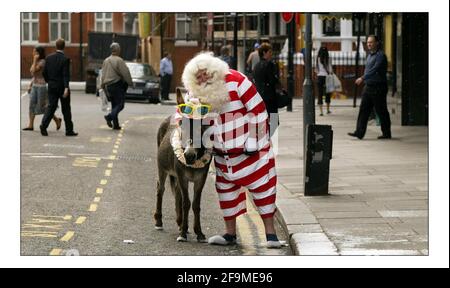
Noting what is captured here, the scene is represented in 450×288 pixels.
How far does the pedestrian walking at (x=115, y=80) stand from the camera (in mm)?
23000

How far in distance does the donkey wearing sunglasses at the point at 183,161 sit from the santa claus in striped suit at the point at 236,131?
0.15 m

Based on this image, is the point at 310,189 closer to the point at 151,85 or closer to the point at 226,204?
the point at 226,204

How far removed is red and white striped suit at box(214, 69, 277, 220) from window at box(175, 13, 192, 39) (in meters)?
39.6

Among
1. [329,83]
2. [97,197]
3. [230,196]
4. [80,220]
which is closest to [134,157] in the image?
[97,197]

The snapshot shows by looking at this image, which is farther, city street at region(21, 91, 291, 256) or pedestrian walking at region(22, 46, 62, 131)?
pedestrian walking at region(22, 46, 62, 131)

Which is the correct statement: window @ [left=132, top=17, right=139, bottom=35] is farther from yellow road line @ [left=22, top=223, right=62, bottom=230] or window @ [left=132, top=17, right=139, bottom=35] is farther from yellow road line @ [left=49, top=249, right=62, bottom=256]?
yellow road line @ [left=49, top=249, right=62, bottom=256]

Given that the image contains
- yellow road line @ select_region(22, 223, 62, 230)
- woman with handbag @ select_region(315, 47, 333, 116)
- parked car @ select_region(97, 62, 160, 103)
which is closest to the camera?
yellow road line @ select_region(22, 223, 62, 230)

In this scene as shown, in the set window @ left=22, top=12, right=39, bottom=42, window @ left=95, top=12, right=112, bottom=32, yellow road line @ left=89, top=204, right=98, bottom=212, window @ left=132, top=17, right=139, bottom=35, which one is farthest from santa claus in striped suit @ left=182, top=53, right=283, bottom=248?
window @ left=95, top=12, right=112, bottom=32

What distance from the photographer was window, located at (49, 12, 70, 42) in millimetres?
58281

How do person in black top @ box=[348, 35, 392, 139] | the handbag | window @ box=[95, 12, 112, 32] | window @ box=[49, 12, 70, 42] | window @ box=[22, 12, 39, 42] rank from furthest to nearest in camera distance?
window @ box=[49, 12, 70, 42] < window @ box=[95, 12, 112, 32] < window @ box=[22, 12, 39, 42] < person in black top @ box=[348, 35, 392, 139] < the handbag

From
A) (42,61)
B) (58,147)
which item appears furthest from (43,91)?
(58,147)

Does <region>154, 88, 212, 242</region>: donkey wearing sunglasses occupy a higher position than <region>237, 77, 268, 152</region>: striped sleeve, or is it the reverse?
<region>237, 77, 268, 152</region>: striped sleeve

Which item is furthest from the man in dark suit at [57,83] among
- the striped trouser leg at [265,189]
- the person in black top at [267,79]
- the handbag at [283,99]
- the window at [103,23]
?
the window at [103,23]
